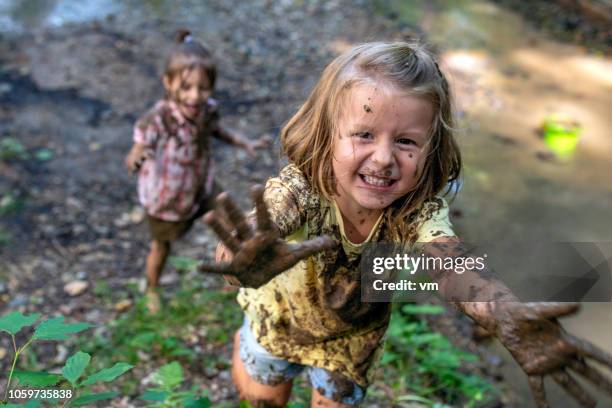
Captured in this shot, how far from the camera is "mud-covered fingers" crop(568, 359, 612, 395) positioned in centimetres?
122

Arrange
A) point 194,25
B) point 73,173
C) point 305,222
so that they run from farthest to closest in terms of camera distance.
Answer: point 194,25, point 73,173, point 305,222

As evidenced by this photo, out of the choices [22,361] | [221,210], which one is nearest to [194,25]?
[22,361]

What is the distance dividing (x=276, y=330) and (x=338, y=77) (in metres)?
0.82

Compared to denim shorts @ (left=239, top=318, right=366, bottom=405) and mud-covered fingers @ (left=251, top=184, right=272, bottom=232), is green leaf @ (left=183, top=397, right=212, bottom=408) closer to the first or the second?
denim shorts @ (left=239, top=318, right=366, bottom=405)

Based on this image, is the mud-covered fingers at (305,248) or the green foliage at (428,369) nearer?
the mud-covered fingers at (305,248)

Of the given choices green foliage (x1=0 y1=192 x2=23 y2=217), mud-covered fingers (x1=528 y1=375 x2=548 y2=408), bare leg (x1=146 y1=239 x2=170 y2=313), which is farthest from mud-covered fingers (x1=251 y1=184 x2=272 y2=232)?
green foliage (x1=0 y1=192 x2=23 y2=217)

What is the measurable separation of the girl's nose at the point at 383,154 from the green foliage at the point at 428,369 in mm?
1437

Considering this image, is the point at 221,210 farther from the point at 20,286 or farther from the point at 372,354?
the point at 20,286

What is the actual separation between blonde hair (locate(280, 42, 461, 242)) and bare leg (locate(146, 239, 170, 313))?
1.38 m

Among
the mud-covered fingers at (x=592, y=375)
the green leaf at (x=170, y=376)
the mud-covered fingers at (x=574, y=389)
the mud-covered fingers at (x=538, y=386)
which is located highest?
the mud-covered fingers at (x=592, y=375)

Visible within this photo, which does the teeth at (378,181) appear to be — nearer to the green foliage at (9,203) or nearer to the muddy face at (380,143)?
the muddy face at (380,143)

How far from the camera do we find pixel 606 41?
621cm

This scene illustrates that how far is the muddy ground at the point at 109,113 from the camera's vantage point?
328 cm

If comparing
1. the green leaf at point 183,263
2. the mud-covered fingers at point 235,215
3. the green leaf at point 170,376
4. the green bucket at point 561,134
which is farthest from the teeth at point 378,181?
the green bucket at point 561,134
